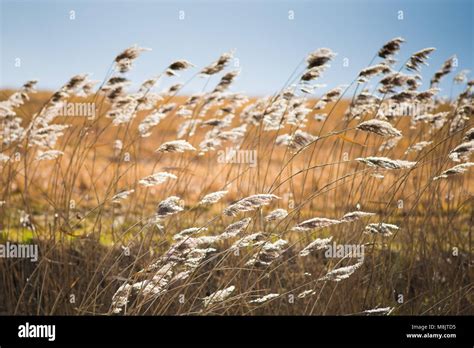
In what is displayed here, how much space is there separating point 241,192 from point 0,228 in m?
1.68

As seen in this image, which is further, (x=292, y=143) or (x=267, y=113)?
(x=267, y=113)

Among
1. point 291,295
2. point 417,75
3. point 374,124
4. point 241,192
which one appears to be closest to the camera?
point 374,124

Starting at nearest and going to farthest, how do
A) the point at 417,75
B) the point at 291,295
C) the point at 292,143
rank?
the point at 292,143 < the point at 291,295 < the point at 417,75

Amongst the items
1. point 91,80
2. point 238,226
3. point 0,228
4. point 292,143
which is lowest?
point 0,228

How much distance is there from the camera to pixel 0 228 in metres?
4.06
